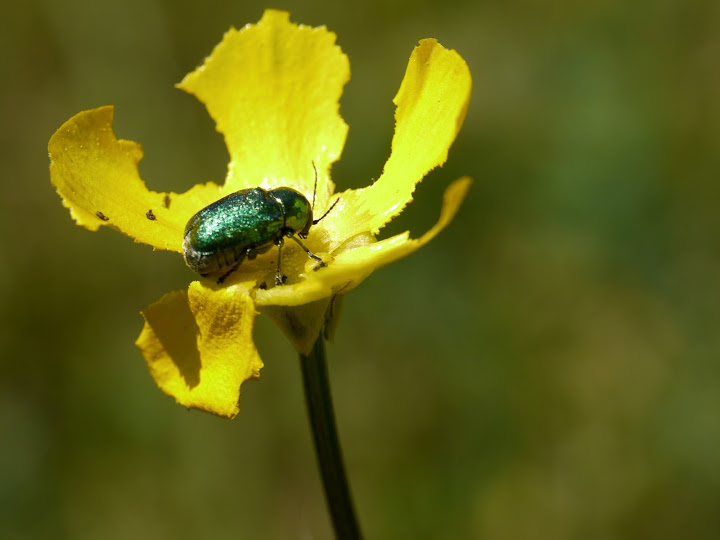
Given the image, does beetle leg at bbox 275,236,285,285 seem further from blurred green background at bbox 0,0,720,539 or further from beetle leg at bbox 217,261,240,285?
blurred green background at bbox 0,0,720,539

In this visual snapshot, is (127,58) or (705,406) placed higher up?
(127,58)

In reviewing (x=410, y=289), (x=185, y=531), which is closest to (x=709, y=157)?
(x=410, y=289)

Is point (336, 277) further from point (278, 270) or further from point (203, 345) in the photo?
point (203, 345)

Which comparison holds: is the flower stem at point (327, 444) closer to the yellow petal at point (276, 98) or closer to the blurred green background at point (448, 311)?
the yellow petal at point (276, 98)

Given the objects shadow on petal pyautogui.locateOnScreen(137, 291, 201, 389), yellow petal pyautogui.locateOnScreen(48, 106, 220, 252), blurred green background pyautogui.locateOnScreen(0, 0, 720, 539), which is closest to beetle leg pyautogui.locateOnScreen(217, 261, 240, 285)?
shadow on petal pyautogui.locateOnScreen(137, 291, 201, 389)

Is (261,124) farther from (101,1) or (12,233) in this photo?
(101,1)

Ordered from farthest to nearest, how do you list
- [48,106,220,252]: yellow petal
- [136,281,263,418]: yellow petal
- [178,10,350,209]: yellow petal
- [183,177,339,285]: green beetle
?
[178,10,350,209]: yellow petal, [48,106,220,252]: yellow petal, [183,177,339,285]: green beetle, [136,281,263,418]: yellow petal
